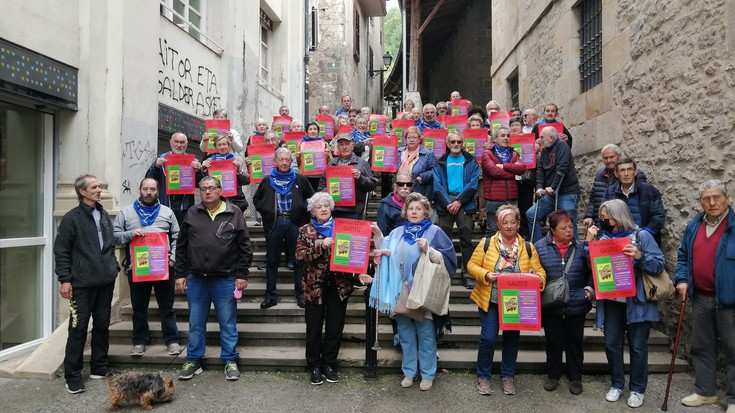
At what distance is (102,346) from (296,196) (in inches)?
103

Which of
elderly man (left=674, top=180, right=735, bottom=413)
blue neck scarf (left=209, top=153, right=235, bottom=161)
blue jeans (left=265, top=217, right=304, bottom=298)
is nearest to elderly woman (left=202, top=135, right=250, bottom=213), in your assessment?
blue neck scarf (left=209, top=153, right=235, bottom=161)

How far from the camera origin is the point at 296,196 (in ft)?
20.7

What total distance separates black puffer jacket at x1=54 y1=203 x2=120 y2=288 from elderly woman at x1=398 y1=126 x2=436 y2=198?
3800 mm

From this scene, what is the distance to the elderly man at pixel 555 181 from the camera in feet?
22.0

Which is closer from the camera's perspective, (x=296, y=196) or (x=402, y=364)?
(x=402, y=364)

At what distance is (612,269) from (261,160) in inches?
199

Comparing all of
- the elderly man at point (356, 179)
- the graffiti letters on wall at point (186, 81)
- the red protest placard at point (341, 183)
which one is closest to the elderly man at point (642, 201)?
the elderly man at point (356, 179)

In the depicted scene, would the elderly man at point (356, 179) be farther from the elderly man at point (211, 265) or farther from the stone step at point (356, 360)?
the stone step at point (356, 360)

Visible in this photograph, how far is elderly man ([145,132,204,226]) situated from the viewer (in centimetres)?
653

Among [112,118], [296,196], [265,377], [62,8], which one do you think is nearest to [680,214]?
[296,196]

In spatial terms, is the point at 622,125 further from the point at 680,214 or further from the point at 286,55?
the point at 286,55

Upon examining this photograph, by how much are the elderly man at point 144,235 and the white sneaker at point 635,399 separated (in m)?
4.59

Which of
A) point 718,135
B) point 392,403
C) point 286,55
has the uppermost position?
point 286,55

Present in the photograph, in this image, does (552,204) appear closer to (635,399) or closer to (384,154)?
(384,154)
